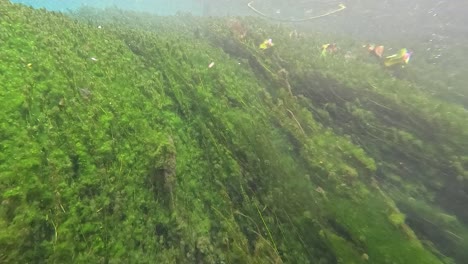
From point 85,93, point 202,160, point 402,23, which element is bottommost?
point 402,23

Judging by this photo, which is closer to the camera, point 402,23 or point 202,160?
point 202,160

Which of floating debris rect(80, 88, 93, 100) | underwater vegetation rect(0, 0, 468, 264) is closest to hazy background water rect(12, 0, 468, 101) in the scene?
underwater vegetation rect(0, 0, 468, 264)

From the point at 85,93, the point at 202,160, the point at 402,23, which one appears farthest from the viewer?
the point at 402,23

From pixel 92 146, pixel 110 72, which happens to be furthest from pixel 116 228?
pixel 110 72

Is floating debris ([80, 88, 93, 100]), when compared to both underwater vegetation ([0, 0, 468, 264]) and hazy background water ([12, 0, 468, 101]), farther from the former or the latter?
hazy background water ([12, 0, 468, 101])

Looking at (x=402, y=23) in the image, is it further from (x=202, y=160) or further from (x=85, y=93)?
(x=85, y=93)

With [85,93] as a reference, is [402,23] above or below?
below

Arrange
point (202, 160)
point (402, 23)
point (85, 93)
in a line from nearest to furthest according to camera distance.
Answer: point (85, 93) → point (202, 160) → point (402, 23)

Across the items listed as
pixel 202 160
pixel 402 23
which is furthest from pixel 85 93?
pixel 402 23

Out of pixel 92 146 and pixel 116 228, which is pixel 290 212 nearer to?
pixel 116 228
